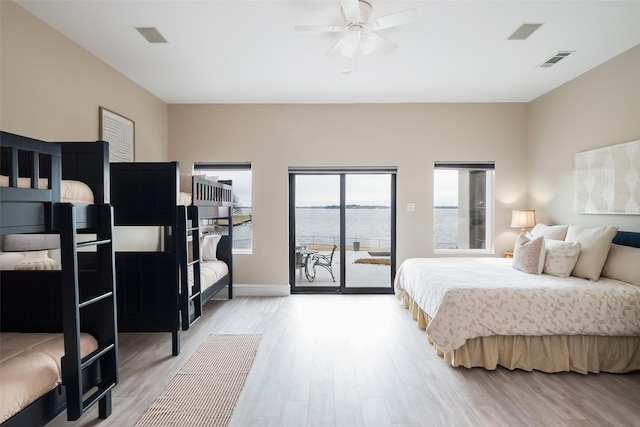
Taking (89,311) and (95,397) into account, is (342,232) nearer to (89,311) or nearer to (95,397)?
(89,311)

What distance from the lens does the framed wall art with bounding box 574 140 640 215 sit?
3.22 metres

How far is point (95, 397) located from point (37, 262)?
1.20m

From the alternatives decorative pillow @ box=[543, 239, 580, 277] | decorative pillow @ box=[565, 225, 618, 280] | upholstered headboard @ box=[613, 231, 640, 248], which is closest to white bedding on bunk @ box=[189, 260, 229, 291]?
decorative pillow @ box=[543, 239, 580, 277]

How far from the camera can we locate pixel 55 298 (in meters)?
2.17

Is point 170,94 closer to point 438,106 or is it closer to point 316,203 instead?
point 316,203

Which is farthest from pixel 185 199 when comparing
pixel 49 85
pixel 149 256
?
pixel 49 85

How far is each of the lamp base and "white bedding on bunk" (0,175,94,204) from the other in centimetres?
88

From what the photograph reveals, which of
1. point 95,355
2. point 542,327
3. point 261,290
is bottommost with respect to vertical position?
point 261,290

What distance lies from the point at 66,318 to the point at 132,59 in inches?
108

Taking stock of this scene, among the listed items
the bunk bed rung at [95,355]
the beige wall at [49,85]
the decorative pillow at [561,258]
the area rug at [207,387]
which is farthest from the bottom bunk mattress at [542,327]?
the beige wall at [49,85]

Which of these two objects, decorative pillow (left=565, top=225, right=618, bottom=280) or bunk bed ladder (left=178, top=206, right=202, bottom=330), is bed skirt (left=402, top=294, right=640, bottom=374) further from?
bunk bed ladder (left=178, top=206, right=202, bottom=330)

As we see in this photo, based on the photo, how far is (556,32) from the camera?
291 centimetres

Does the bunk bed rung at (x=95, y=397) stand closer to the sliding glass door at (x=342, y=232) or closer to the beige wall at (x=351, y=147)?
the beige wall at (x=351, y=147)

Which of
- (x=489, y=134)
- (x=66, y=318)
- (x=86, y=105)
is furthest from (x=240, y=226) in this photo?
(x=489, y=134)
